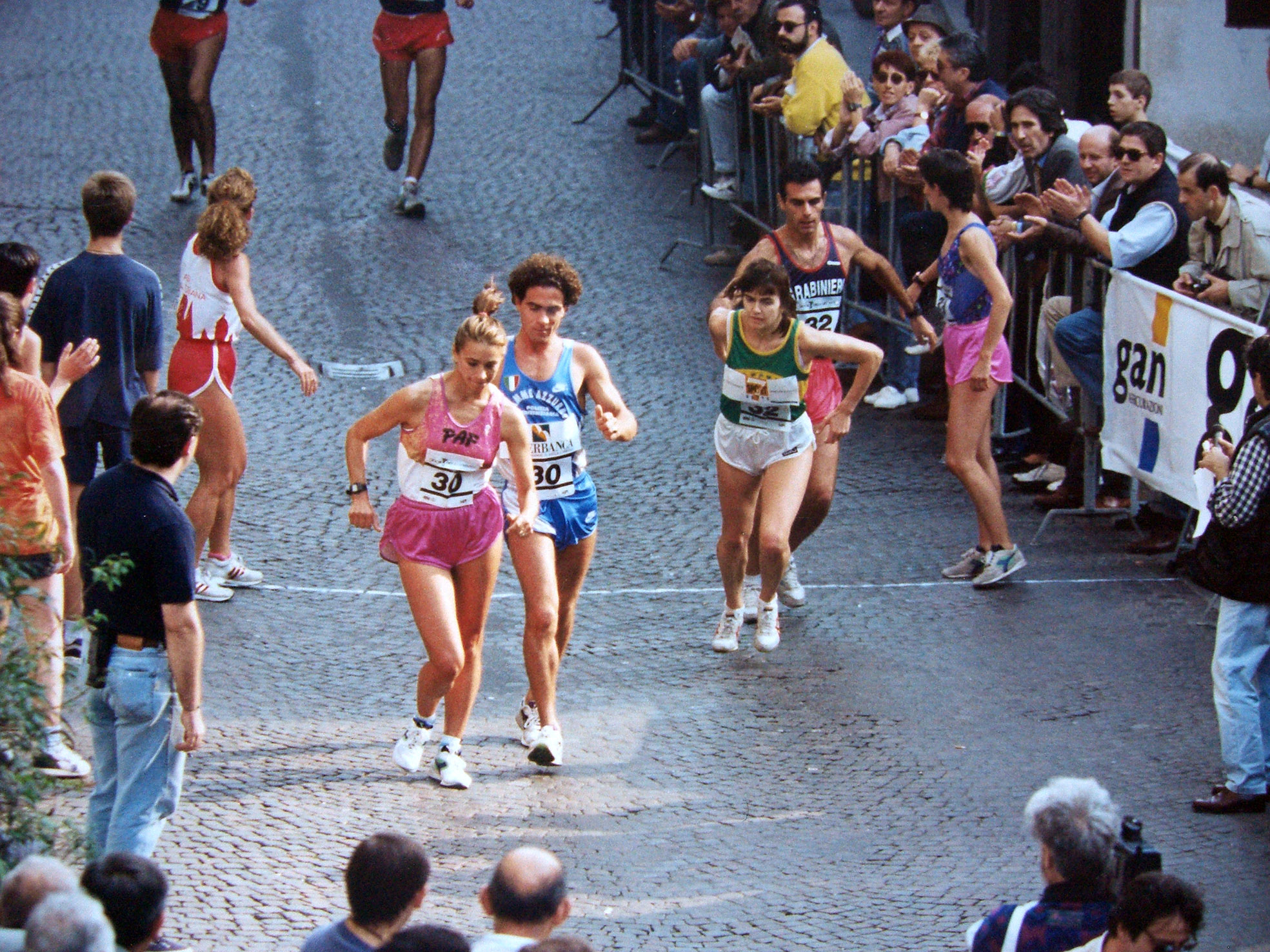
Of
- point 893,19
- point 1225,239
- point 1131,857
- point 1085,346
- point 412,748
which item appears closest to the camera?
point 1131,857

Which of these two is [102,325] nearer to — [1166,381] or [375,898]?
[375,898]

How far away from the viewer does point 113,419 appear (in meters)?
7.36

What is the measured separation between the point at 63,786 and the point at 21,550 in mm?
845

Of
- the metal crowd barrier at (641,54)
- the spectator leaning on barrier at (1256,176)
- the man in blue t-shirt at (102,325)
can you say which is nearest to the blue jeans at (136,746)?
the man in blue t-shirt at (102,325)

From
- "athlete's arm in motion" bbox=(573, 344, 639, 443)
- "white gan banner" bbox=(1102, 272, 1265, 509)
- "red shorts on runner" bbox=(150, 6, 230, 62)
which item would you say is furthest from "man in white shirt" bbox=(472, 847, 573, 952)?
"red shorts on runner" bbox=(150, 6, 230, 62)

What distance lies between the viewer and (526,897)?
12.4 feet

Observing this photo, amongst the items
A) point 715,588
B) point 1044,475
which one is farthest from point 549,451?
point 1044,475

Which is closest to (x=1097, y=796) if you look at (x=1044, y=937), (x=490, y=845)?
(x=1044, y=937)

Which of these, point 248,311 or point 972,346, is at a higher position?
point 248,311

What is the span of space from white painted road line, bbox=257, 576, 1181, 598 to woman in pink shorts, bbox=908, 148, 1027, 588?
12 centimetres

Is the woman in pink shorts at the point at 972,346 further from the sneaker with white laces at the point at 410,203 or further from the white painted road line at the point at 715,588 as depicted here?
the sneaker with white laces at the point at 410,203

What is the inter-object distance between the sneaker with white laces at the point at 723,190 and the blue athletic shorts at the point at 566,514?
6699mm

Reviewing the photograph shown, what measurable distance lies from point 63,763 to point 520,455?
6.52 feet

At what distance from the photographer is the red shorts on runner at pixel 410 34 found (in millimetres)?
13562
